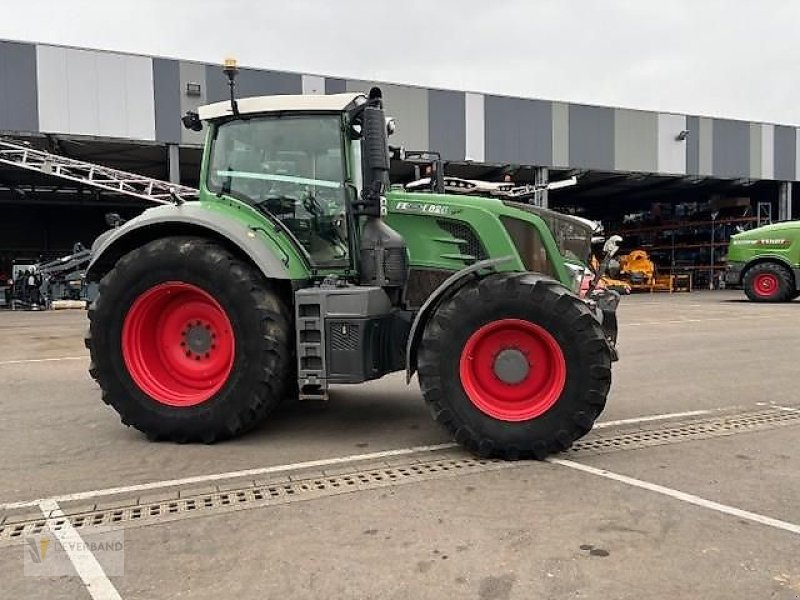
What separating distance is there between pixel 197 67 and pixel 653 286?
20.6m

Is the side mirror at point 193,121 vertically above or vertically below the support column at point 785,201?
below

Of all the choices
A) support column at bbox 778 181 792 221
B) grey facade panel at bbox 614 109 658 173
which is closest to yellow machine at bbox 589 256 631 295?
grey facade panel at bbox 614 109 658 173

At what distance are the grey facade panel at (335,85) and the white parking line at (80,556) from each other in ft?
59.2

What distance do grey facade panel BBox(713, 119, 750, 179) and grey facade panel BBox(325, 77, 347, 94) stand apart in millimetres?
15460

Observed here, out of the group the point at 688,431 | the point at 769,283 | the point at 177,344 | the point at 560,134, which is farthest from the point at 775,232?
the point at 177,344

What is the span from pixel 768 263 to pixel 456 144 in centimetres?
1030

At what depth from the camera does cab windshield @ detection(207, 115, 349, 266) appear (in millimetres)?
4969

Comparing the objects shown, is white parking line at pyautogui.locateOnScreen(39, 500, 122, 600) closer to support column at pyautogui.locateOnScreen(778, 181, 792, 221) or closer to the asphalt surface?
the asphalt surface

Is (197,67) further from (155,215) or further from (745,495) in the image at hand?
(745,495)

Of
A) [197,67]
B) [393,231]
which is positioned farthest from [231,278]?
[197,67]

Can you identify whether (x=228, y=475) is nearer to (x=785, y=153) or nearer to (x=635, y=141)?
(x=635, y=141)

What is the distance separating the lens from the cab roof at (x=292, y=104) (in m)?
4.89

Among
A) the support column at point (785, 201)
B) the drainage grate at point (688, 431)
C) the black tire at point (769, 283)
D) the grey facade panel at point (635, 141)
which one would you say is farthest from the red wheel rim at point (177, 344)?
the support column at point (785, 201)

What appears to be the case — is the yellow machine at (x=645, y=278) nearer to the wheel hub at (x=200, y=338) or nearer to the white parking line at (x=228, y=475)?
the white parking line at (x=228, y=475)
